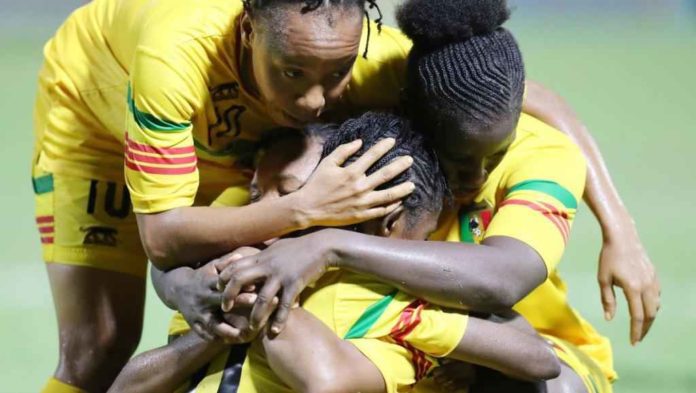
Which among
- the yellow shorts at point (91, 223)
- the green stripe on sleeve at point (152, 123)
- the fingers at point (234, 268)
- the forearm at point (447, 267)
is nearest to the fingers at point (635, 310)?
the forearm at point (447, 267)

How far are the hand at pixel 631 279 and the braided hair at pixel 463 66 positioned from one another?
680mm

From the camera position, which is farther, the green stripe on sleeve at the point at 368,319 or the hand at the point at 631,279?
the hand at the point at 631,279

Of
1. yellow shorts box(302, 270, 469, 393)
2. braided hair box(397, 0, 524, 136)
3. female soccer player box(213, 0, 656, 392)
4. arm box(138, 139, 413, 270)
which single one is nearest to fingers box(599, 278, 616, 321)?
female soccer player box(213, 0, 656, 392)

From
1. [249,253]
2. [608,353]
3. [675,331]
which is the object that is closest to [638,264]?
[608,353]

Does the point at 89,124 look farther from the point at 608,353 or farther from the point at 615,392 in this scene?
the point at 615,392

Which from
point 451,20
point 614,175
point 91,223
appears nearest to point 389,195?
point 451,20

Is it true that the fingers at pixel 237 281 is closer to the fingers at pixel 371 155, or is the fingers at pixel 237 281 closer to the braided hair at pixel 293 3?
the fingers at pixel 371 155

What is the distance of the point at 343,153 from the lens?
3211mm

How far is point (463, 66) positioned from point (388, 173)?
38cm

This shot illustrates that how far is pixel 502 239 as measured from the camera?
3.24 metres

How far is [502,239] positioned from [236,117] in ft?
2.84

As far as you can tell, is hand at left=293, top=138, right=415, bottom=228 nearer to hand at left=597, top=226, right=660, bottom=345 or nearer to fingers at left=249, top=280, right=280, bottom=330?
fingers at left=249, top=280, right=280, bottom=330

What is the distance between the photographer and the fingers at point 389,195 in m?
3.13

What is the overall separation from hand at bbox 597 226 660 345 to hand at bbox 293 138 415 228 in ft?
2.97
